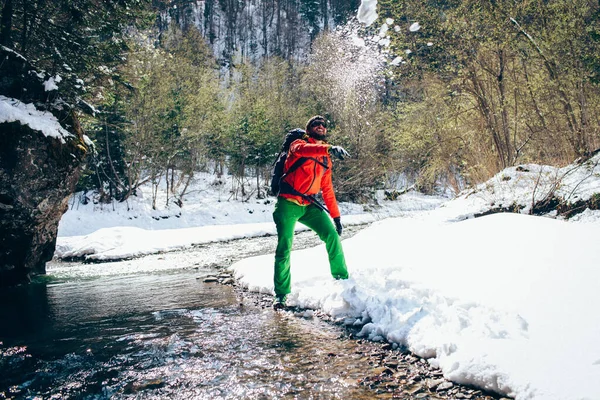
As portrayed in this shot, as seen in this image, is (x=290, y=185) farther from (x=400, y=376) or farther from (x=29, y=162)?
(x=29, y=162)

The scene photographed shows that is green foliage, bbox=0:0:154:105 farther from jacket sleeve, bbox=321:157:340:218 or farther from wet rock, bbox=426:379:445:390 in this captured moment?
wet rock, bbox=426:379:445:390

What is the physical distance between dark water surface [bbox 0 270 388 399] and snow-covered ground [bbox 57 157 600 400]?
56 cm

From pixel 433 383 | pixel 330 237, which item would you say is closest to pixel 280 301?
pixel 330 237

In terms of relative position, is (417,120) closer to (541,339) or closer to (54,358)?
(541,339)

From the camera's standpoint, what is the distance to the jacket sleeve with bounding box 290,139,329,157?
180 inches

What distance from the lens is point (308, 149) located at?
15.0 ft

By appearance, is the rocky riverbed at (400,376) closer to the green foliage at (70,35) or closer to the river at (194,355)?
the river at (194,355)

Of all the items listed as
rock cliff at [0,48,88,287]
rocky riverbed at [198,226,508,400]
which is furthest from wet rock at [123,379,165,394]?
rock cliff at [0,48,88,287]

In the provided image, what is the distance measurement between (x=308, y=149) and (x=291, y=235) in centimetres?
115

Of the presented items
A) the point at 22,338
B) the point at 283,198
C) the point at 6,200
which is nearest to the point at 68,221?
the point at 6,200

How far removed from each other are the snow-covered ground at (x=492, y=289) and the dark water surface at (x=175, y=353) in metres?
0.56

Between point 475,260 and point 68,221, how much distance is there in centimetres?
2014

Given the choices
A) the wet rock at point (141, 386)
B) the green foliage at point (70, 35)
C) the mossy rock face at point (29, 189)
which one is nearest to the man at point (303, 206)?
the wet rock at point (141, 386)

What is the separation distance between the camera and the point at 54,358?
3430 mm
